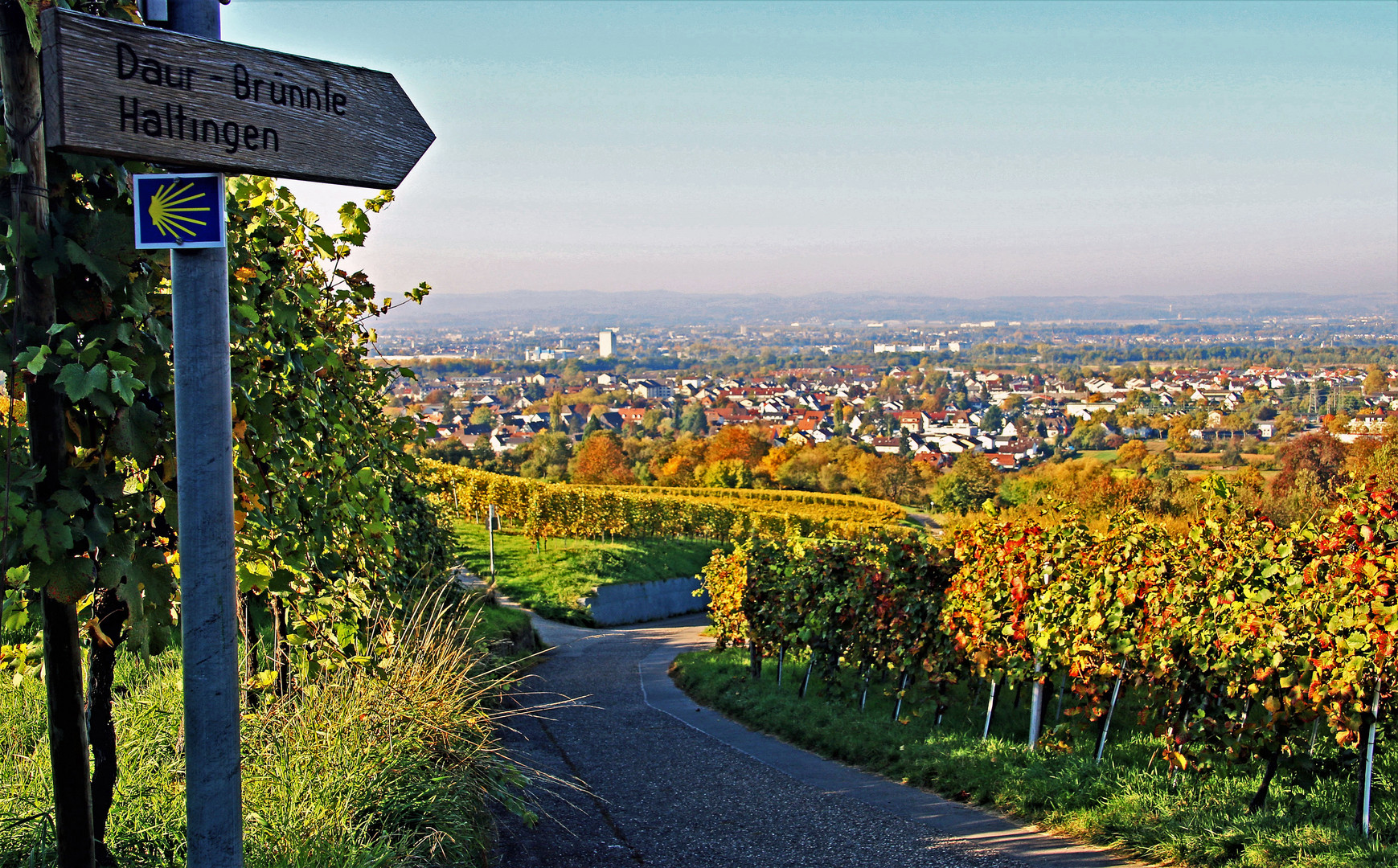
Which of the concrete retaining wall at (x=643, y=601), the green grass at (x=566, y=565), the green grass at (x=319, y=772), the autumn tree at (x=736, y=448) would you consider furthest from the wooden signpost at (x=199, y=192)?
the autumn tree at (x=736, y=448)

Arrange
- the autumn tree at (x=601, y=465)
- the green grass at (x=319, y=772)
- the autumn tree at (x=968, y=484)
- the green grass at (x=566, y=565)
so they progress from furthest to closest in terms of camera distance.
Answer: the autumn tree at (x=601, y=465) < the autumn tree at (x=968, y=484) < the green grass at (x=566, y=565) < the green grass at (x=319, y=772)

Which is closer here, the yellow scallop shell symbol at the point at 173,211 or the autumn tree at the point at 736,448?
the yellow scallop shell symbol at the point at 173,211

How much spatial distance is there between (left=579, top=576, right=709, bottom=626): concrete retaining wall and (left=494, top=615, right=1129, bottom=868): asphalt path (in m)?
15.3

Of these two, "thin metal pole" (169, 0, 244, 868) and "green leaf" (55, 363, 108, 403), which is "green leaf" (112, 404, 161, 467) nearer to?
"green leaf" (55, 363, 108, 403)

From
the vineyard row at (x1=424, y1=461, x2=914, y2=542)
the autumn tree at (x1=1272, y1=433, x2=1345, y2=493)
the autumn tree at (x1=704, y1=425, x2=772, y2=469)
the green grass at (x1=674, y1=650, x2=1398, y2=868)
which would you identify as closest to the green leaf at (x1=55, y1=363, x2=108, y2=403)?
the green grass at (x1=674, y1=650, x2=1398, y2=868)

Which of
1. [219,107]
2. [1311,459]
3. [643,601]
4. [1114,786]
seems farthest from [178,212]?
[1311,459]

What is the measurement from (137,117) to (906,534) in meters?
7.65

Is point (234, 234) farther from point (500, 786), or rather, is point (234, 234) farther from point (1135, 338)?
point (1135, 338)

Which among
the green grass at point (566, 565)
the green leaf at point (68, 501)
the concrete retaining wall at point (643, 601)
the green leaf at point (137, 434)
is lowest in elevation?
A: the concrete retaining wall at point (643, 601)

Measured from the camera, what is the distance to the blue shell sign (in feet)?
5.64

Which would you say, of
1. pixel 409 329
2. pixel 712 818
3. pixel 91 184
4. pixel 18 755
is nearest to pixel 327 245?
pixel 91 184

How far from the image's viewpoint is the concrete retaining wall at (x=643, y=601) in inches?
1003

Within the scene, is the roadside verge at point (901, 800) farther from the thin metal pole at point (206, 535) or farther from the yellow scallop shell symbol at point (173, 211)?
the yellow scallop shell symbol at point (173, 211)

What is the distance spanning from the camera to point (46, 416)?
226cm
